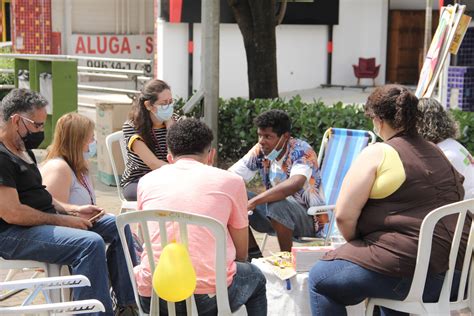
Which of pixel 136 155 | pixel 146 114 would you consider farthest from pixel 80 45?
pixel 136 155

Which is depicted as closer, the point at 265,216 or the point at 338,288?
the point at 338,288

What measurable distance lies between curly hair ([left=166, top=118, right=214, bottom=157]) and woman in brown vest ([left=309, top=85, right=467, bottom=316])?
72cm

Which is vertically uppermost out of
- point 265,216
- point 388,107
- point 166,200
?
point 388,107

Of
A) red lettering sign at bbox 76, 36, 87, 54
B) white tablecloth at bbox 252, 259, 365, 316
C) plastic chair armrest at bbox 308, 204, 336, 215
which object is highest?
red lettering sign at bbox 76, 36, 87, 54

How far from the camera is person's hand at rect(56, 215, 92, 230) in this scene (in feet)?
15.3

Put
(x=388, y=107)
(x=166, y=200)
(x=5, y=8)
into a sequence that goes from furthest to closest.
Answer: (x=5, y=8), (x=388, y=107), (x=166, y=200)

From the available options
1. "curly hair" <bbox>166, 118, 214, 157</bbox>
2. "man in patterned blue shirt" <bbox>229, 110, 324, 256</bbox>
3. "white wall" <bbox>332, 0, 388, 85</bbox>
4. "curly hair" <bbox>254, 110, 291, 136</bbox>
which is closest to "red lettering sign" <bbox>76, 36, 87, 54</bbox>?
"white wall" <bbox>332, 0, 388, 85</bbox>

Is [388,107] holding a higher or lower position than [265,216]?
higher

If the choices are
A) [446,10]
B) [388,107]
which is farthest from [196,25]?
[388,107]

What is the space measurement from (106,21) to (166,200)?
62.9ft

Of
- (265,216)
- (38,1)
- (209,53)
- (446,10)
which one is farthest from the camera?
(38,1)

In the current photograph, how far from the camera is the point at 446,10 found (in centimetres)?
797

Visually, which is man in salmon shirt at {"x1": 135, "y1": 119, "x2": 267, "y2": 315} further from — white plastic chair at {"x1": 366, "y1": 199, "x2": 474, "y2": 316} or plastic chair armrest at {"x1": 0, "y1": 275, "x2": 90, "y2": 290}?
white plastic chair at {"x1": 366, "y1": 199, "x2": 474, "y2": 316}

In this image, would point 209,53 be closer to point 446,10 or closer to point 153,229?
point 446,10
